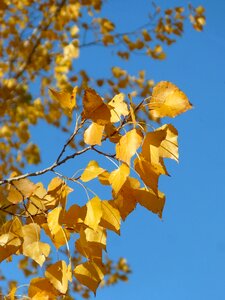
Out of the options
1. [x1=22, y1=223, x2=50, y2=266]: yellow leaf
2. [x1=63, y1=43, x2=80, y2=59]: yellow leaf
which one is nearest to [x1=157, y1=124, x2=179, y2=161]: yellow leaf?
[x1=22, y1=223, x2=50, y2=266]: yellow leaf

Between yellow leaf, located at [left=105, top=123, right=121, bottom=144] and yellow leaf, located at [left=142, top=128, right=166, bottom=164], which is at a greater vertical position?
yellow leaf, located at [left=105, top=123, right=121, bottom=144]

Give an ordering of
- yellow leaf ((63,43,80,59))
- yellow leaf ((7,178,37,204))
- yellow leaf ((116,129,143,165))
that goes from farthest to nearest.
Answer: yellow leaf ((63,43,80,59))
yellow leaf ((7,178,37,204))
yellow leaf ((116,129,143,165))

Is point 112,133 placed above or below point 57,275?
above

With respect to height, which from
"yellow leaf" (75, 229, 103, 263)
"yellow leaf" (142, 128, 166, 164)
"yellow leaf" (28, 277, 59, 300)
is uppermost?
"yellow leaf" (142, 128, 166, 164)

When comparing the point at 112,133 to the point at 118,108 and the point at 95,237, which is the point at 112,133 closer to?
the point at 118,108

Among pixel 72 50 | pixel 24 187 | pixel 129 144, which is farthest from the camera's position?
pixel 72 50

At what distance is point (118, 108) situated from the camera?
0.74 m

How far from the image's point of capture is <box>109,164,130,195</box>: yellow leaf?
0.66 meters

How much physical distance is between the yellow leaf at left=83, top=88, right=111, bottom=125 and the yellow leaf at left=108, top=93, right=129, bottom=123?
0.09ft

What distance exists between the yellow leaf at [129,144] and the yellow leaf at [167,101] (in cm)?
7

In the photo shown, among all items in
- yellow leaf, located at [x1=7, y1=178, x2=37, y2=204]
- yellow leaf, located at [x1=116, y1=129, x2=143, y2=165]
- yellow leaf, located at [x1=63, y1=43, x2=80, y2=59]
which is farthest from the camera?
yellow leaf, located at [x1=63, y1=43, x2=80, y2=59]

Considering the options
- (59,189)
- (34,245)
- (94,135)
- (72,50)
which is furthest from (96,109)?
(72,50)

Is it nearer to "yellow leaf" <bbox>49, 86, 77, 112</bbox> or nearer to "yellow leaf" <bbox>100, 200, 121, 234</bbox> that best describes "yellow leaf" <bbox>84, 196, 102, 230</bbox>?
"yellow leaf" <bbox>100, 200, 121, 234</bbox>

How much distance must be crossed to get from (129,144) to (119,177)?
5 centimetres
